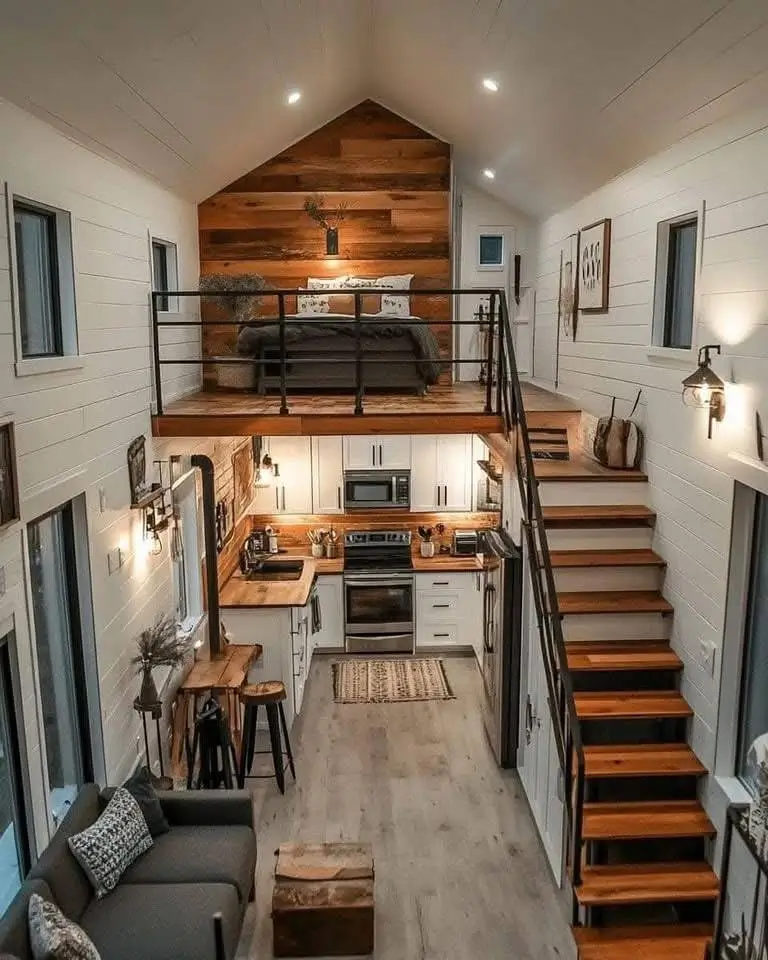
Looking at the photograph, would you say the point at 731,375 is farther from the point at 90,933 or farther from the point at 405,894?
the point at 90,933

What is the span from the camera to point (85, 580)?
13.2 ft

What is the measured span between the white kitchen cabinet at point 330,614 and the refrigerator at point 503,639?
2066 mm

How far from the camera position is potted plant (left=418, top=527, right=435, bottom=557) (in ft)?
27.7

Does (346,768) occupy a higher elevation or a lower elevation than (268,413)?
lower

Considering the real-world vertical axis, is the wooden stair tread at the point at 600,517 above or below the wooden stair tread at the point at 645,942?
above

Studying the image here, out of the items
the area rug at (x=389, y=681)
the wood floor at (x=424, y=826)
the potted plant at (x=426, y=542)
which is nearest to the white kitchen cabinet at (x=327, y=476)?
the potted plant at (x=426, y=542)

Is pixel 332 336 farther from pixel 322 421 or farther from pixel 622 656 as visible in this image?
pixel 622 656

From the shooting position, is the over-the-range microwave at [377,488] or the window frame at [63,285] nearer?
the window frame at [63,285]

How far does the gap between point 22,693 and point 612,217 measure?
14.8 feet

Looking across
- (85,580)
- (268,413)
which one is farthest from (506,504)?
(85,580)

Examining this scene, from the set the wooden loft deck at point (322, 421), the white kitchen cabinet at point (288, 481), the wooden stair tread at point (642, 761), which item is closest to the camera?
the wooden stair tread at point (642, 761)

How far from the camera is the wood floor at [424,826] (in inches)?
171

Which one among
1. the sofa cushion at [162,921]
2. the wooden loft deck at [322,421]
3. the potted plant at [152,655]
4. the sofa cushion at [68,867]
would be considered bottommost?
the sofa cushion at [162,921]

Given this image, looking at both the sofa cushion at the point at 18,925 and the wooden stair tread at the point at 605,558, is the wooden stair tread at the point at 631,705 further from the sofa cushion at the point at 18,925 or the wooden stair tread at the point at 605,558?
the sofa cushion at the point at 18,925
